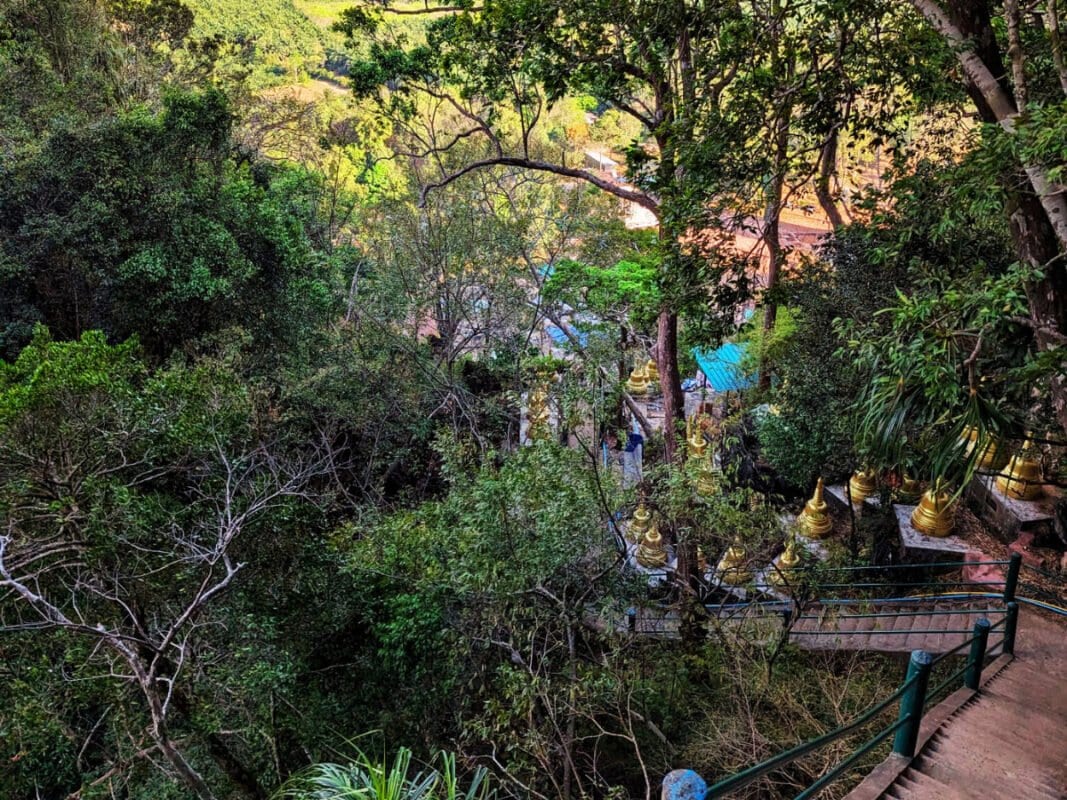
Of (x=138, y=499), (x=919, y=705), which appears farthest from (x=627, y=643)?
(x=138, y=499)

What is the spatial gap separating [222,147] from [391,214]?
183 inches

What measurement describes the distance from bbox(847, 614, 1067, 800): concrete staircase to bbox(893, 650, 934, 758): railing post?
107mm

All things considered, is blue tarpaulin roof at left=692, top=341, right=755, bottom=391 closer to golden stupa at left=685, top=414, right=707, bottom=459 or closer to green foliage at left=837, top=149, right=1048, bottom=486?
golden stupa at left=685, top=414, right=707, bottom=459

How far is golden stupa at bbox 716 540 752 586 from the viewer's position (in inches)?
254

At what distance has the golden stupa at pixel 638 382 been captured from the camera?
1426 cm

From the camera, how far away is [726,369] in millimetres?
13031

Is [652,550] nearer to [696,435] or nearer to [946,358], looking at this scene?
[696,435]

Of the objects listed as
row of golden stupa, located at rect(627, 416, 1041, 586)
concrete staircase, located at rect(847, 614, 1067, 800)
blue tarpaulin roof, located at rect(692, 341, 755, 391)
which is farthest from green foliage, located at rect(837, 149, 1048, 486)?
blue tarpaulin roof, located at rect(692, 341, 755, 391)

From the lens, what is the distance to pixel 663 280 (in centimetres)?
557

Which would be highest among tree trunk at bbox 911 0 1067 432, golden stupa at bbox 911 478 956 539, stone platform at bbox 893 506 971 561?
tree trunk at bbox 911 0 1067 432

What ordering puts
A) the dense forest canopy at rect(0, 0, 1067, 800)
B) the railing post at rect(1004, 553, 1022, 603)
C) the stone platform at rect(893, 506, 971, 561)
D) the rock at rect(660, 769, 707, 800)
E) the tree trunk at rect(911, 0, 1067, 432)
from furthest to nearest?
the stone platform at rect(893, 506, 971, 561) < the railing post at rect(1004, 553, 1022, 603) < the dense forest canopy at rect(0, 0, 1067, 800) < the tree trunk at rect(911, 0, 1067, 432) < the rock at rect(660, 769, 707, 800)

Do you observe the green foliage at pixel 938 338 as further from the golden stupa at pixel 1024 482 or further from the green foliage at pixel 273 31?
the green foliage at pixel 273 31

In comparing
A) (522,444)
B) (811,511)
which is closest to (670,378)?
(522,444)

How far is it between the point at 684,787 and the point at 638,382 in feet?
42.8
